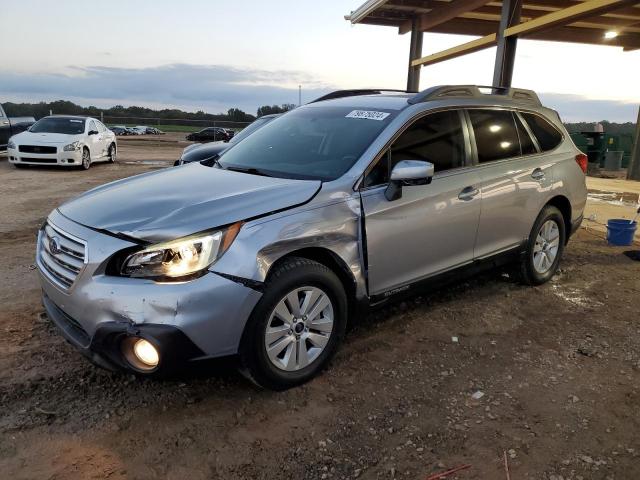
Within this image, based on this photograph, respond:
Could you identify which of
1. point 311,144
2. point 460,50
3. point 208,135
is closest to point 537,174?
point 311,144

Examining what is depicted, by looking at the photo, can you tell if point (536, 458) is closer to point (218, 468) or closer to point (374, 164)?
point (218, 468)

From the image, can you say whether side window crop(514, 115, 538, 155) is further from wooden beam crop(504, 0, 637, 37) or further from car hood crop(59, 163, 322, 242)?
wooden beam crop(504, 0, 637, 37)

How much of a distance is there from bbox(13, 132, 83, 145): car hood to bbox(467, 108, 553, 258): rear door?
12204 millimetres

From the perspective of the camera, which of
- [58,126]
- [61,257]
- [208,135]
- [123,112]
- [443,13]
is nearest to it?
[61,257]

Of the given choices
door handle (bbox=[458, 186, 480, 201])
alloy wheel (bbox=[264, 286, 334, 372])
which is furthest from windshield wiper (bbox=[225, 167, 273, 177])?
door handle (bbox=[458, 186, 480, 201])

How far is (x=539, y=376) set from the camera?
3.36 metres

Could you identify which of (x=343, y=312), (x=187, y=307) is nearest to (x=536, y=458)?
(x=343, y=312)

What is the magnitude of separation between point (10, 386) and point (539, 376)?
3.22 m

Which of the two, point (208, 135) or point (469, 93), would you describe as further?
point (208, 135)

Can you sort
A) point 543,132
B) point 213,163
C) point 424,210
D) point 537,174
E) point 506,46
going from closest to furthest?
point 424,210 → point 213,163 → point 537,174 → point 543,132 → point 506,46

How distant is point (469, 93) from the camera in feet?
14.0

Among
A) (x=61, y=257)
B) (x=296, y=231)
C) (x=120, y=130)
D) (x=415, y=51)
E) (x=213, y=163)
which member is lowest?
(x=120, y=130)

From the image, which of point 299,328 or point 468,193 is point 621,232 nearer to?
point 468,193

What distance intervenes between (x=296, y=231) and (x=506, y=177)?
2.27 m
